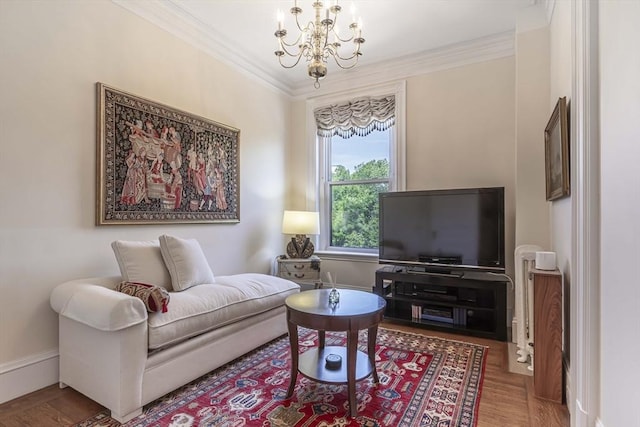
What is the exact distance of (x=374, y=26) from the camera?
3135mm

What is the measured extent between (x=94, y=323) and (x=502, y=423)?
2.21m

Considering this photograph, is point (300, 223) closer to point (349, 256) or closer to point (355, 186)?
point (349, 256)

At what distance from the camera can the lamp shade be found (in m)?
3.83

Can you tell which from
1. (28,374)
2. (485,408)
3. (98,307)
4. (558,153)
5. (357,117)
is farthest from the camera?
(357,117)

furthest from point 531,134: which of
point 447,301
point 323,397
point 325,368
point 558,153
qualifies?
point 323,397

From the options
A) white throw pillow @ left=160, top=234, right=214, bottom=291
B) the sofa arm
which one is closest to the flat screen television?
white throw pillow @ left=160, top=234, right=214, bottom=291

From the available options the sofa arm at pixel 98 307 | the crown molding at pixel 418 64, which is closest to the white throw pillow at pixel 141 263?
the sofa arm at pixel 98 307

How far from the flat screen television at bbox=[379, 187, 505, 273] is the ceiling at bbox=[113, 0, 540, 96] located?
5.12 feet

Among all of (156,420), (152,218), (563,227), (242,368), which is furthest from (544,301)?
(152,218)

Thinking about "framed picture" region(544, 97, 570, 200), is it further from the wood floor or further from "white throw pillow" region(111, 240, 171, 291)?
"white throw pillow" region(111, 240, 171, 291)

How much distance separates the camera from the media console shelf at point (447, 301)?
2.92m

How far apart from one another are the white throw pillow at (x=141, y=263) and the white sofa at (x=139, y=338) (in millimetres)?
143

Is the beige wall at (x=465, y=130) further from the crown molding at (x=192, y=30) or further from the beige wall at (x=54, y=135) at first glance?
the beige wall at (x=54, y=135)

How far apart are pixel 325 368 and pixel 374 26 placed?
2.98 metres
